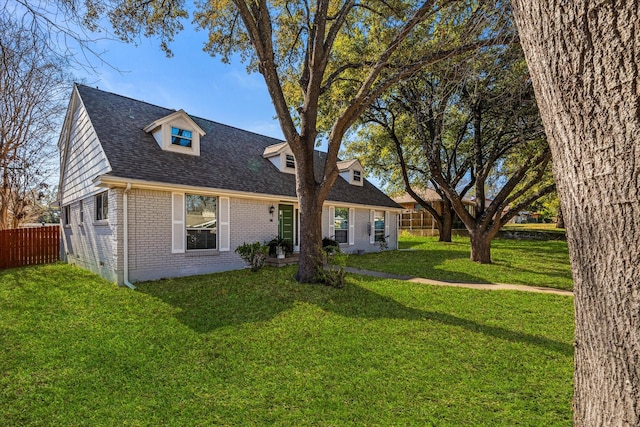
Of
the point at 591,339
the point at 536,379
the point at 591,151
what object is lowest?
the point at 536,379

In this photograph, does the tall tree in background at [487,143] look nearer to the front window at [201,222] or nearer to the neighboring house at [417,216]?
the front window at [201,222]

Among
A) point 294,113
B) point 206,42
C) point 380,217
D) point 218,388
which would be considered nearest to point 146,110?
point 206,42

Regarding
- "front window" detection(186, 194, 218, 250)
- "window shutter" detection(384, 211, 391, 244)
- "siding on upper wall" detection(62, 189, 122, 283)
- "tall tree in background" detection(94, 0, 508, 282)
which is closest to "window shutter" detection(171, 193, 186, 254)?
"front window" detection(186, 194, 218, 250)

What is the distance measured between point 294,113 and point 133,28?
6134mm

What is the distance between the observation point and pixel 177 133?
34.8 ft

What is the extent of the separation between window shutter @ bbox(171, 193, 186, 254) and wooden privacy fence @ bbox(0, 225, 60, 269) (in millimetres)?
7964

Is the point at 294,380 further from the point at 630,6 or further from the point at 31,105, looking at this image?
the point at 31,105

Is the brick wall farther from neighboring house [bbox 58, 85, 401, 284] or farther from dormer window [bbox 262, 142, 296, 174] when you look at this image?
dormer window [bbox 262, 142, 296, 174]

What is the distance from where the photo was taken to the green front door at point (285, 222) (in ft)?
41.3

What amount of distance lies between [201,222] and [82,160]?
5.22 meters

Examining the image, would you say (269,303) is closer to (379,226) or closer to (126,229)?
(126,229)

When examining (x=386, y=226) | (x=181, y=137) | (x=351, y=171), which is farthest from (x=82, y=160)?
(x=386, y=226)

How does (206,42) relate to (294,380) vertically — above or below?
above

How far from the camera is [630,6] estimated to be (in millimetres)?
1323
